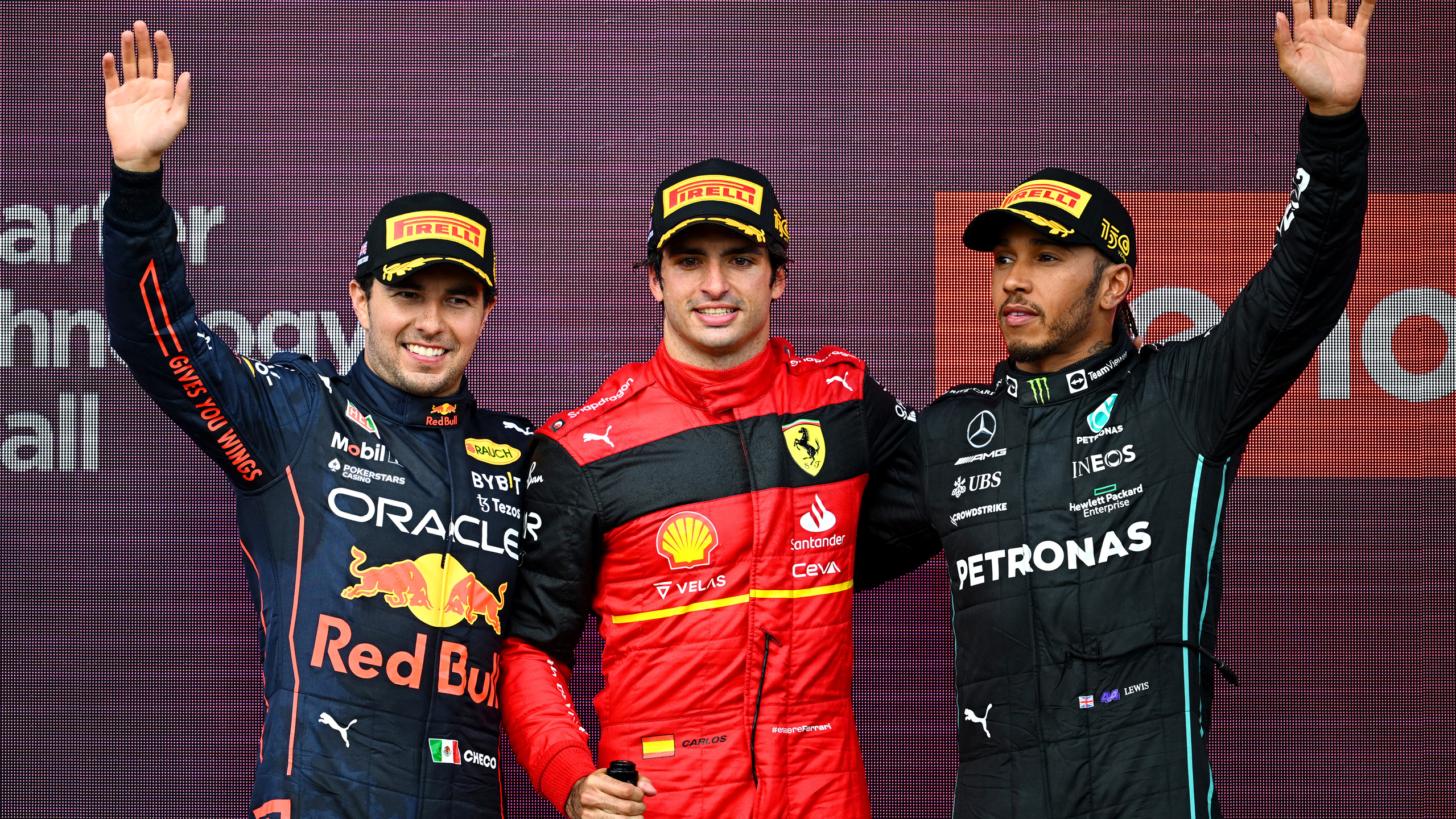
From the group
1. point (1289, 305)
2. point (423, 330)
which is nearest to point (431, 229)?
point (423, 330)

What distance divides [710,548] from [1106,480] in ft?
2.35

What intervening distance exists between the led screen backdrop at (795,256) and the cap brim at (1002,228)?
1.99 feet

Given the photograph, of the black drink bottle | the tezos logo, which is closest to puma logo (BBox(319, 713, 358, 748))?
the black drink bottle

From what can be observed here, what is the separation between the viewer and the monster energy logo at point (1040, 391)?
203 centimetres

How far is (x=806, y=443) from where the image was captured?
2.17 meters

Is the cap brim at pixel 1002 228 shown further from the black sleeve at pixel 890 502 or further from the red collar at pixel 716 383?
the red collar at pixel 716 383

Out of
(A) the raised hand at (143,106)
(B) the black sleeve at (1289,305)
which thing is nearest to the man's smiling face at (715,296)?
(B) the black sleeve at (1289,305)

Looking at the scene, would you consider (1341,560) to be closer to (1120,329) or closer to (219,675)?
(1120,329)

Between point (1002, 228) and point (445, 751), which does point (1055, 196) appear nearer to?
point (1002, 228)

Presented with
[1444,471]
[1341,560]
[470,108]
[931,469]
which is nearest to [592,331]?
[470,108]

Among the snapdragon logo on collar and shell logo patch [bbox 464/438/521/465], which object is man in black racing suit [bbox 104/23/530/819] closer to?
shell logo patch [bbox 464/438/521/465]

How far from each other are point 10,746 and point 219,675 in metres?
0.51

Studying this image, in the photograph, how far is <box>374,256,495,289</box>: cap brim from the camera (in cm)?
210

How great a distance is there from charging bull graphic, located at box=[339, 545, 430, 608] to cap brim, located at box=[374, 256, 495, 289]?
504 millimetres
